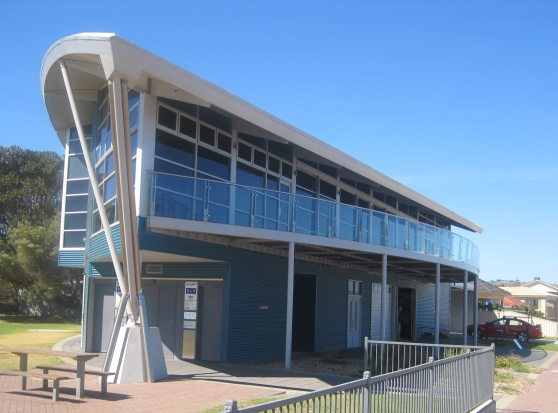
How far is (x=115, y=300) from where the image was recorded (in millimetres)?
20406

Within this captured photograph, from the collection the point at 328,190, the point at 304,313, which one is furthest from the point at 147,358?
the point at 328,190

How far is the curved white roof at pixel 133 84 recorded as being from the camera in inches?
506

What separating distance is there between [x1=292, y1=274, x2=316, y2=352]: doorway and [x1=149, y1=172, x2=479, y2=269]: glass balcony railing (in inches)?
130

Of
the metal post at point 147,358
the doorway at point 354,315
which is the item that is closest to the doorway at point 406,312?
the doorway at point 354,315

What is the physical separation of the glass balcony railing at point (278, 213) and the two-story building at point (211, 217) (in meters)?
0.04

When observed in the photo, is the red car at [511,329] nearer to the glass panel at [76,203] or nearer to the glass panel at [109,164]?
the glass panel at [76,203]

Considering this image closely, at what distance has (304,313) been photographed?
74.9 ft

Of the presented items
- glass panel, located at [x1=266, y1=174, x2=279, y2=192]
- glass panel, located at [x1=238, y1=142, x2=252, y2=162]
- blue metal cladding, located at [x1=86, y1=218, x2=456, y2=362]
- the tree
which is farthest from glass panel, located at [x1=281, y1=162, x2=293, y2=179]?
the tree

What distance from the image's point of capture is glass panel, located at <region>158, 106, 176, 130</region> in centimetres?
1634

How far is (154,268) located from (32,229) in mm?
24724

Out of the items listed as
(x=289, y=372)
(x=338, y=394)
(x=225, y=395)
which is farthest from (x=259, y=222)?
(x=338, y=394)

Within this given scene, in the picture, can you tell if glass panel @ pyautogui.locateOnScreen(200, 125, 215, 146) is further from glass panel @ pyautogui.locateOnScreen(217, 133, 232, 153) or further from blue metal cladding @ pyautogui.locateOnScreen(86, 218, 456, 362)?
blue metal cladding @ pyautogui.locateOnScreen(86, 218, 456, 362)

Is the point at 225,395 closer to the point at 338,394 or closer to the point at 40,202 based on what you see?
the point at 338,394

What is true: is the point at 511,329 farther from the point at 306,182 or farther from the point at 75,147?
the point at 75,147
